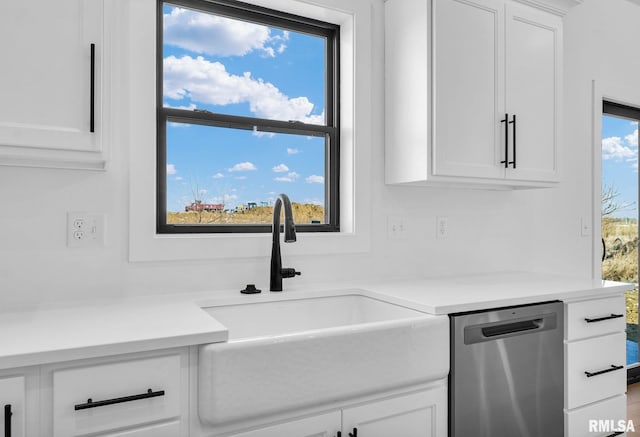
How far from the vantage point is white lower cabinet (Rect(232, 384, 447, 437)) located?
1310mm

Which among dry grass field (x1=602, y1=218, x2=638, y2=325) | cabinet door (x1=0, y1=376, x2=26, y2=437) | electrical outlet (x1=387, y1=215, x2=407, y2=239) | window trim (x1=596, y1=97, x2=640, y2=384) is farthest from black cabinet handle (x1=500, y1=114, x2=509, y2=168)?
cabinet door (x1=0, y1=376, x2=26, y2=437)

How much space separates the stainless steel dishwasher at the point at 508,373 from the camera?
157 cm

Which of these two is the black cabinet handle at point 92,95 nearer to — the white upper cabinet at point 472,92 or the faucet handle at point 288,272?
the faucet handle at point 288,272

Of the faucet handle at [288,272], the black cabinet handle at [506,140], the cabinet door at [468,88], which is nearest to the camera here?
the faucet handle at [288,272]

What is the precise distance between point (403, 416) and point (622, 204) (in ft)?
8.75

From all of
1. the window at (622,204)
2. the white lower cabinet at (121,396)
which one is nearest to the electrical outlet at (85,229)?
the white lower cabinet at (121,396)

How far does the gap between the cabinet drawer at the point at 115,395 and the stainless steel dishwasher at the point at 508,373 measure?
0.93 m

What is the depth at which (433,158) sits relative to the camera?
1.95 metres

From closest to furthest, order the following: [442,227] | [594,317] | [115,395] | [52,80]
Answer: [115,395]
[52,80]
[594,317]
[442,227]

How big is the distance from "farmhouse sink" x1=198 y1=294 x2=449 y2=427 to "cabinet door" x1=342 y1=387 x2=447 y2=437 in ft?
0.20

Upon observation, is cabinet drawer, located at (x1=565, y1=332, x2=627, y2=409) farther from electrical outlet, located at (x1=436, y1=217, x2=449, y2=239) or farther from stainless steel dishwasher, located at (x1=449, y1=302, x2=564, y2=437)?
electrical outlet, located at (x1=436, y1=217, x2=449, y2=239)

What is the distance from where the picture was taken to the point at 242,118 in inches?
78.2

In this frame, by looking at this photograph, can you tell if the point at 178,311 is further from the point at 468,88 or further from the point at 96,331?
the point at 468,88

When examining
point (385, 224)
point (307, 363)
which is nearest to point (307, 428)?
point (307, 363)
